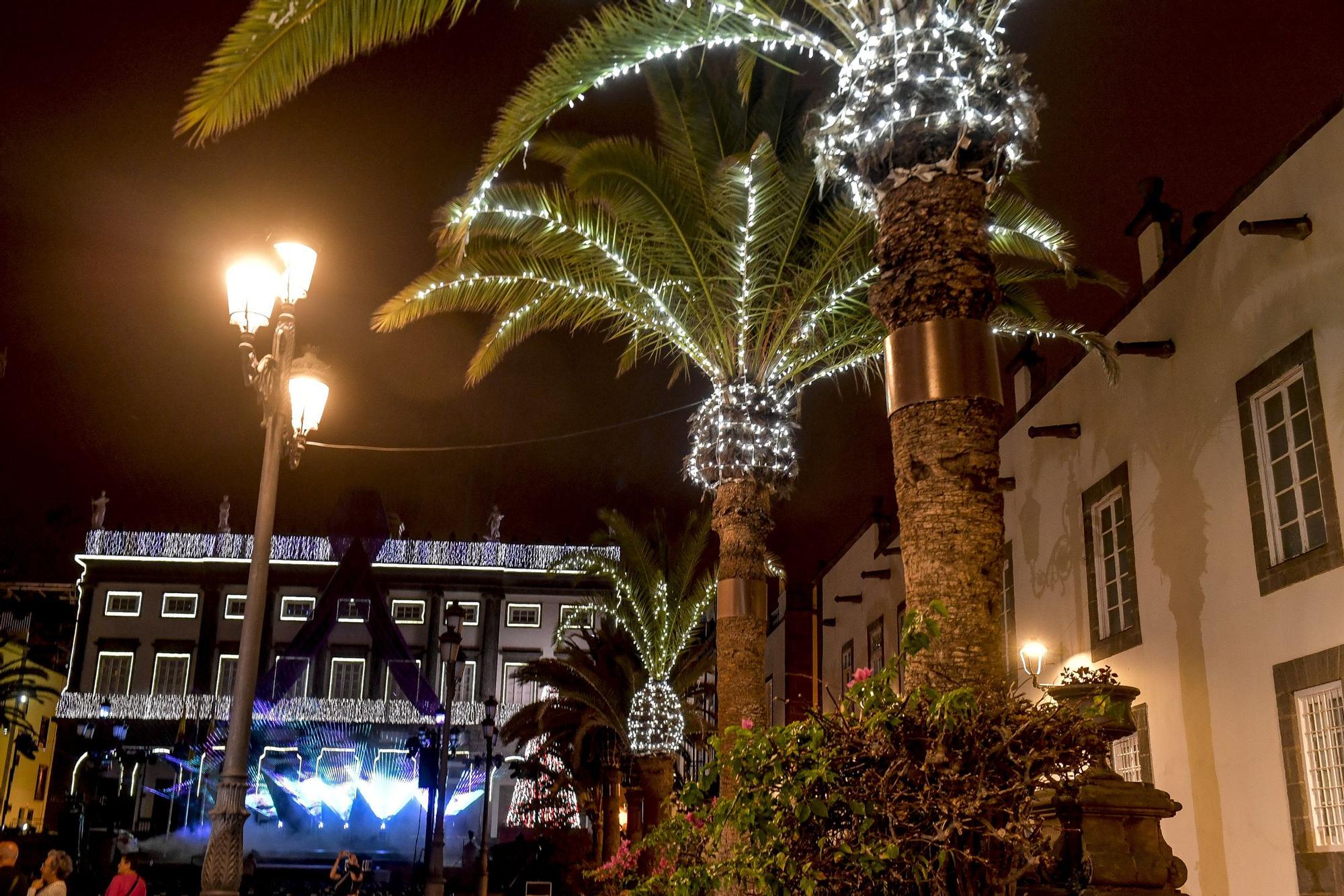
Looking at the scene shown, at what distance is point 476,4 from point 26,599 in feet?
188

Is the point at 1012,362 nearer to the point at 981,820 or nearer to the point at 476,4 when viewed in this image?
the point at 476,4

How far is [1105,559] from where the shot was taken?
15609mm

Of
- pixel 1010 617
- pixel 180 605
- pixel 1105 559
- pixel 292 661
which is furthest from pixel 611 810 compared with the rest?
pixel 180 605

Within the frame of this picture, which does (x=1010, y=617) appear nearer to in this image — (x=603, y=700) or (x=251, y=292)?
(x=603, y=700)

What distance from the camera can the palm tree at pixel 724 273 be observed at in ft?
39.1

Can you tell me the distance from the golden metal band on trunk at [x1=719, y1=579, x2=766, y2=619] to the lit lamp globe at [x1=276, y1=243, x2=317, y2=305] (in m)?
5.66

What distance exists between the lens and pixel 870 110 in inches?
270

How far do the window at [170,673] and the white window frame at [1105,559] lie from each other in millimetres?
48967

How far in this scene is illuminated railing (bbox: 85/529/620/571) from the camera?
54.8 meters

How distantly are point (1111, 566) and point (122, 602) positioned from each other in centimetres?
5167

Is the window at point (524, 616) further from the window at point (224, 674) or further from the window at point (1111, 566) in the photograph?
the window at point (1111, 566)

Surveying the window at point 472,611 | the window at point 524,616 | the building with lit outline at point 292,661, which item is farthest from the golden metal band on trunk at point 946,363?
the window at point 524,616

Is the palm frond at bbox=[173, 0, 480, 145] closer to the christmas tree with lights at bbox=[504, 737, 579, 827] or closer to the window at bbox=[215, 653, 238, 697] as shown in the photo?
the christmas tree with lights at bbox=[504, 737, 579, 827]

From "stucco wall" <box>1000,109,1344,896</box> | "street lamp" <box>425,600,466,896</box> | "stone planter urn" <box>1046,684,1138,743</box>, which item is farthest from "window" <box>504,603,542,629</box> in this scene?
"stone planter urn" <box>1046,684,1138,743</box>
